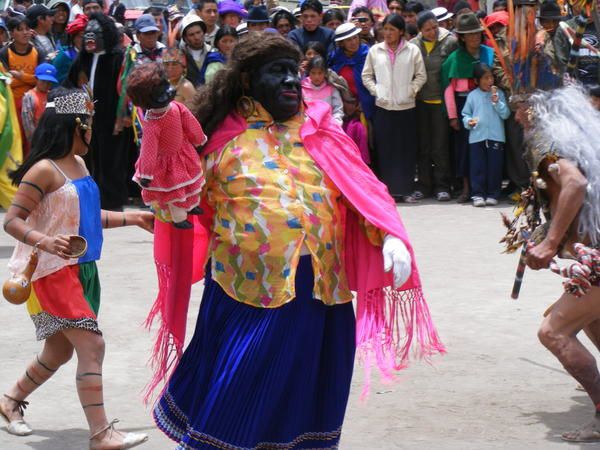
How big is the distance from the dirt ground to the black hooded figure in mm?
3083

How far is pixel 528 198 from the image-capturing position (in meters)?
5.52

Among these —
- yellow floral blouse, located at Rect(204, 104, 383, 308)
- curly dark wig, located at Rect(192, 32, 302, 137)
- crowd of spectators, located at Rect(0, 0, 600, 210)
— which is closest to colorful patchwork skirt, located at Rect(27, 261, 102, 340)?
yellow floral blouse, located at Rect(204, 104, 383, 308)

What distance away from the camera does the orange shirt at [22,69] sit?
38.8 feet

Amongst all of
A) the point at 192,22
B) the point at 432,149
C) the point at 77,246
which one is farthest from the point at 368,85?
the point at 77,246

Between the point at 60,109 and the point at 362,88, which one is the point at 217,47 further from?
the point at 60,109

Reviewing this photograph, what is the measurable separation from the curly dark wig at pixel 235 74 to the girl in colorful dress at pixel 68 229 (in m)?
0.60

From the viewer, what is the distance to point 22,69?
11.9m

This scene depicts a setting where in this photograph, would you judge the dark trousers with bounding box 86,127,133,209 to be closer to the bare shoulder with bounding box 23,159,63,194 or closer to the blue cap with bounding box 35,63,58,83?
the blue cap with bounding box 35,63,58,83

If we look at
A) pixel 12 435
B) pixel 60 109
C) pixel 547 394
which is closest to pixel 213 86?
pixel 60 109

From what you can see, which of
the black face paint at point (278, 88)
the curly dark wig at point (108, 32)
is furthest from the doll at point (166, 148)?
the curly dark wig at point (108, 32)

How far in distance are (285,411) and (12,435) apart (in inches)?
63.2

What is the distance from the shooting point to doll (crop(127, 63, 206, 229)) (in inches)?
156

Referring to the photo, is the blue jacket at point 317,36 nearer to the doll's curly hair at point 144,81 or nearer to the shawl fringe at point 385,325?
the shawl fringe at point 385,325

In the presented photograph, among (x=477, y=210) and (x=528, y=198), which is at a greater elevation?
(x=528, y=198)
